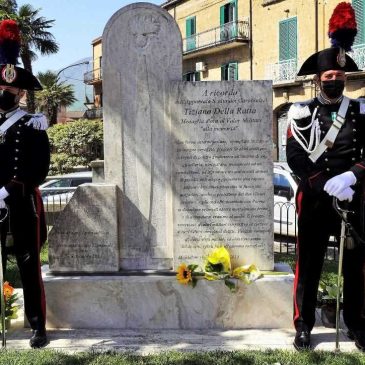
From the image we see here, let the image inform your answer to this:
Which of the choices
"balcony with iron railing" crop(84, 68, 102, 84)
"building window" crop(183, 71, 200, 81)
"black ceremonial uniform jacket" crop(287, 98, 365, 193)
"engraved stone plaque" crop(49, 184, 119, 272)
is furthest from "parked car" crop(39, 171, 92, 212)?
"balcony with iron railing" crop(84, 68, 102, 84)

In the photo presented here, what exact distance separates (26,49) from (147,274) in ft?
77.4

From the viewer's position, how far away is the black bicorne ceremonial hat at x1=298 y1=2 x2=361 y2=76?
13.8ft

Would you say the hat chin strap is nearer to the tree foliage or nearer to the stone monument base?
the stone monument base

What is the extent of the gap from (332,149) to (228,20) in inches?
1038

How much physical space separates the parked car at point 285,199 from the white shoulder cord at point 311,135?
6078 millimetres

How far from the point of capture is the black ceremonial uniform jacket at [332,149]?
13.9 ft

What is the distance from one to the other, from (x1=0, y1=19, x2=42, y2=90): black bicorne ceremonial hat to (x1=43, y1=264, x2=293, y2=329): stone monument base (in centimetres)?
168

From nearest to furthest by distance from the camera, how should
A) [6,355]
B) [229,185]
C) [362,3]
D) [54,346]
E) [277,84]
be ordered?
[6,355] < [54,346] < [229,185] < [362,3] < [277,84]

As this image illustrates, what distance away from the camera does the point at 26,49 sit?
26547 millimetres

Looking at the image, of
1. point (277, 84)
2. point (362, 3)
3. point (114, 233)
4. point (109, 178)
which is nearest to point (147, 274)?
point (114, 233)

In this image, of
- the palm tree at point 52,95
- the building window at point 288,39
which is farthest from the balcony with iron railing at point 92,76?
the building window at point 288,39

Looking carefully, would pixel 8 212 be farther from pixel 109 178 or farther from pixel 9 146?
pixel 109 178

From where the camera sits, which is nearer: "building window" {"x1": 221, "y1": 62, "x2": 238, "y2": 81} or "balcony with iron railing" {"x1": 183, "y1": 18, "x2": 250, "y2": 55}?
"balcony with iron railing" {"x1": 183, "y1": 18, "x2": 250, "y2": 55}

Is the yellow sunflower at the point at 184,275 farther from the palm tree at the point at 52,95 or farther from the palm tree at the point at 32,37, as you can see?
the palm tree at the point at 52,95
